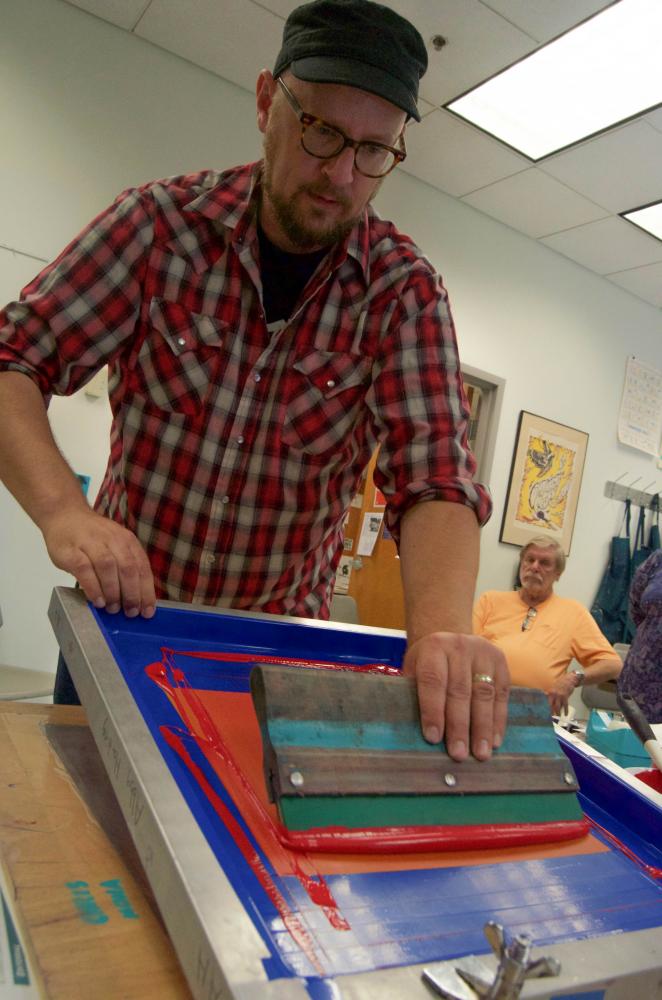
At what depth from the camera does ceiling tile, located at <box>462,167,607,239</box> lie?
3719mm

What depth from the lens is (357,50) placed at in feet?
3.23

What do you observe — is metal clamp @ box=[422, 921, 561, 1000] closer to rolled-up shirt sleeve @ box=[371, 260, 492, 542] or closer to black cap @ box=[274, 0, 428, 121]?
rolled-up shirt sleeve @ box=[371, 260, 492, 542]

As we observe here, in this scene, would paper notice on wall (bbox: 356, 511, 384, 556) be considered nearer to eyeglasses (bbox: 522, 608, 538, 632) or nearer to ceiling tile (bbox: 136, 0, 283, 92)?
eyeglasses (bbox: 522, 608, 538, 632)

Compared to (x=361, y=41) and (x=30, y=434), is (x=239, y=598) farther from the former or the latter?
(x=361, y=41)

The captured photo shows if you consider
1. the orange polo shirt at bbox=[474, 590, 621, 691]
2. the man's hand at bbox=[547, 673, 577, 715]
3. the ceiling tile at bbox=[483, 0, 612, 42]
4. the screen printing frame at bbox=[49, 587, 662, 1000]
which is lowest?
the man's hand at bbox=[547, 673, 577, 715]

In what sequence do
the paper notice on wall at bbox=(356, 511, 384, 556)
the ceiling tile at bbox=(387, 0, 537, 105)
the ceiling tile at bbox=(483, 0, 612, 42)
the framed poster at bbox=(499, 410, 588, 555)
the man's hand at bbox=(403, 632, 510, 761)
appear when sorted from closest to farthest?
the man's hand at bbox=(403, 632, 510, 761) < the ceiling tile at bbox=(483, 0, 612, 42) < the ceiling tile at bbox=(387, 0, 537, 105) < the paper notice on wall at bbox=(356, 511, 384, 556) < the framed poster at bbox=(499, 410, 588, 555)

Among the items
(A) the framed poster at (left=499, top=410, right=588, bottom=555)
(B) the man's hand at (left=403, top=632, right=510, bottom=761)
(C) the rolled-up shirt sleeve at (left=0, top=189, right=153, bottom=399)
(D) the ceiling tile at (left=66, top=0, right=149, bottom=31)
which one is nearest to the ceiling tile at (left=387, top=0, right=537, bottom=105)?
(D) the ceiling tile at (left=66, top=0, right=149, bottom=31)

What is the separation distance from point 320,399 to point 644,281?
4.16 metres

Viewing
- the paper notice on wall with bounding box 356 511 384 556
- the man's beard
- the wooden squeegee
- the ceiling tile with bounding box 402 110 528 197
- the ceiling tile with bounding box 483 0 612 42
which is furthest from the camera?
the paper notice on wall with bounding box 356 511 384 556

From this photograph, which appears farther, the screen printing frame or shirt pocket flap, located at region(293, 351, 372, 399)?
shirt pocket flap, located at region(293, 351, 372, 399)

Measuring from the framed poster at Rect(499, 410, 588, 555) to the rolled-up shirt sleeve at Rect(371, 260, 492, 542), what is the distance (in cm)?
315

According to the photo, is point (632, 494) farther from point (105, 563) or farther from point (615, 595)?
point (105, 563)

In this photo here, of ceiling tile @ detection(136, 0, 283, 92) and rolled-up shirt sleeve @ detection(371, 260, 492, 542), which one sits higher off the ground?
ceiling tile @ detection(136, 0, 283, 92)

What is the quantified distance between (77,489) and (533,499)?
3678mm
